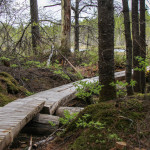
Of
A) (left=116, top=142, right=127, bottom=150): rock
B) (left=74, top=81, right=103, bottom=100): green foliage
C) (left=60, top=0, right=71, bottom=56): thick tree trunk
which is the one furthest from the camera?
(left=60, top=0, right=71, bottom=56): thick tree trunk

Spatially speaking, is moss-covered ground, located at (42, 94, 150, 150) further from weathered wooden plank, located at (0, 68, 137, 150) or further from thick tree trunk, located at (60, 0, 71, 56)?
thick tree trunk, located at (60, 0, 71, 56)

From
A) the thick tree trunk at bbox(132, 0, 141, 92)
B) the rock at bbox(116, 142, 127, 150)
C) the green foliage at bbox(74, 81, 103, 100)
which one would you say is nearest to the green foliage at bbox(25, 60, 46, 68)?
the thick tree trunk at bbox(132, 0, 141, 92)

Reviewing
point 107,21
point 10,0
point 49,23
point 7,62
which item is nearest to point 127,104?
point 107,21

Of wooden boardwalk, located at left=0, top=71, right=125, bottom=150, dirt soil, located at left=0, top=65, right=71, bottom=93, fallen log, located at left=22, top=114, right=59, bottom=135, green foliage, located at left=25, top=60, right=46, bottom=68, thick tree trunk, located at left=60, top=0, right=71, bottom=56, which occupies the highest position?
thick tree trunk, located at left=60, top=0, right=71, bottom=56

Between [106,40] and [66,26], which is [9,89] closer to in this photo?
[106,40]

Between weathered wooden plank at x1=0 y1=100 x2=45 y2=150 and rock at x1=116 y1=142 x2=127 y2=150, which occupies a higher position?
rock at x1=116 y1=142 x2=127 y2=150

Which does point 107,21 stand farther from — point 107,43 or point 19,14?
point 19,14

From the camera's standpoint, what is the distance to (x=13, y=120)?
3.23 m

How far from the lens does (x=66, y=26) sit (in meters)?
12.4

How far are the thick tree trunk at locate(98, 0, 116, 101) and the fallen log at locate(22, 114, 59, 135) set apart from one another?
1407 millimetres

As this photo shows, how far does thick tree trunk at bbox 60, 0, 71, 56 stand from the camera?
473 inches

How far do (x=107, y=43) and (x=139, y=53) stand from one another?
12.4 ft

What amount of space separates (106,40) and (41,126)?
2403mm

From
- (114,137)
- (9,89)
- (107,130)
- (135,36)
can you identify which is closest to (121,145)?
(114,137)
